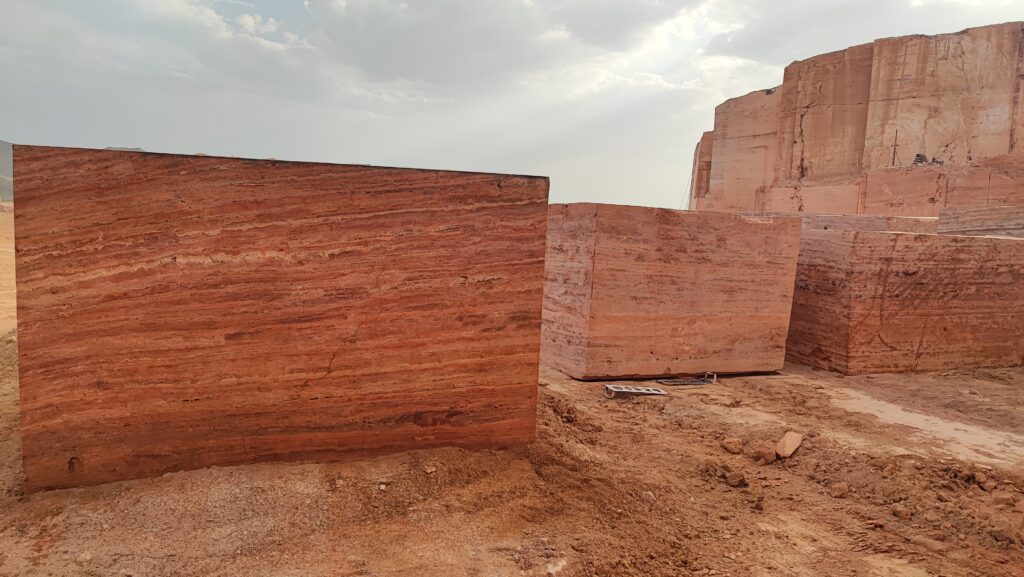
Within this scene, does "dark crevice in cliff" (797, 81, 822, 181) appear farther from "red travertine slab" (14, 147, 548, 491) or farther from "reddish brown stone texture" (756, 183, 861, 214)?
"red travertine slab" (14, 147, 548, 491)

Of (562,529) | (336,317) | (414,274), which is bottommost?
(562,529)

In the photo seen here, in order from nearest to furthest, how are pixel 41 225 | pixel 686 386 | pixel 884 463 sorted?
pixel 41 225, pixel 884 463, pixel 686 386

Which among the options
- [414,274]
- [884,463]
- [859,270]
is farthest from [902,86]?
[414,274]

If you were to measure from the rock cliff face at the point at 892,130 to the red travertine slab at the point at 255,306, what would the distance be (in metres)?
11.5

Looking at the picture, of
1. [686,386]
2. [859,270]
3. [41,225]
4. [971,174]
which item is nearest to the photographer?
[41,225]

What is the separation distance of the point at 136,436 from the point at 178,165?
39.1 inches

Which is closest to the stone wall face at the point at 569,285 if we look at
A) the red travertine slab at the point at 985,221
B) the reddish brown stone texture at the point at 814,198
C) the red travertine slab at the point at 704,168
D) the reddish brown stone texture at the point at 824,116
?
the red travertine slab at the point at 985,221

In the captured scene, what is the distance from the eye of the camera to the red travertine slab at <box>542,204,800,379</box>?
4.19 meters

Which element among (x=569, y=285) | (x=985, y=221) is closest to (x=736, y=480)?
(x=569, y=285)

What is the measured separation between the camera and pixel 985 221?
7.04 metres

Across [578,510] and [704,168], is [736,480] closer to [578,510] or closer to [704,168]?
[578,510]

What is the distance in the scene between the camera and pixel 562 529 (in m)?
2.08

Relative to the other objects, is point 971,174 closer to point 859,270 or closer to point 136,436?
point 859,270

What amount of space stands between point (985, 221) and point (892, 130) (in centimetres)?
759
